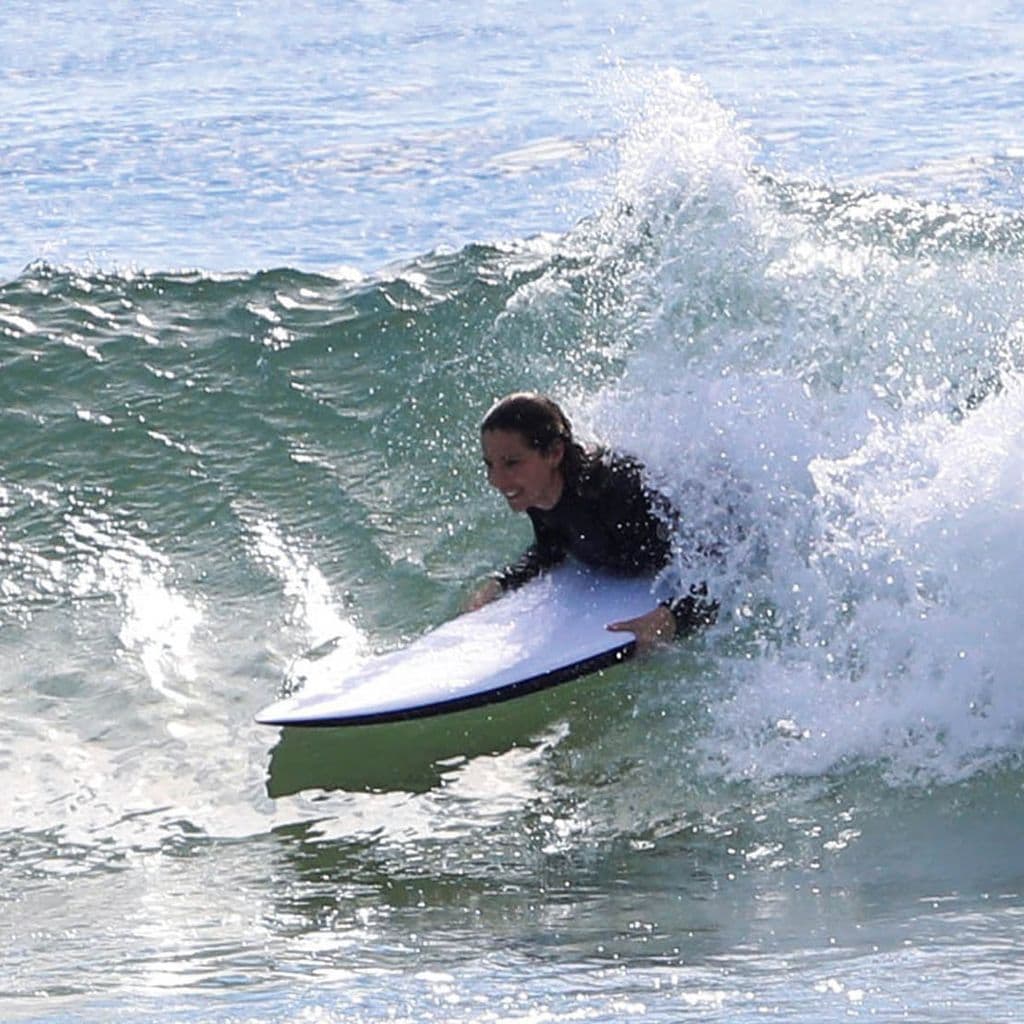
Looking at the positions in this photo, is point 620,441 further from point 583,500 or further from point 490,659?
point 490,659

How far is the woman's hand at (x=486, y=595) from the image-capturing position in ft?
22.8

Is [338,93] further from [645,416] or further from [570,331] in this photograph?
[645,416]

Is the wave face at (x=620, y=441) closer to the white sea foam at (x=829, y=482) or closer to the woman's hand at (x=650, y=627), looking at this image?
the white sea foam at (x=829, y=482)

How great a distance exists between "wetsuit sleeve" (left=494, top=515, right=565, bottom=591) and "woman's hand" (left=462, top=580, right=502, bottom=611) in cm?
2

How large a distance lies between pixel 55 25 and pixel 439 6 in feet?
14.1

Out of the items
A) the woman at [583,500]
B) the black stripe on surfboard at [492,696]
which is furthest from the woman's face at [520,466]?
the black stripe on surfboard at [492,696]

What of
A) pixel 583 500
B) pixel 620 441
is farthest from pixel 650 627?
pixel 620 441

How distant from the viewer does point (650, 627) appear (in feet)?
21.1

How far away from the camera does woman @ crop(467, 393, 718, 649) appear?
247 inches

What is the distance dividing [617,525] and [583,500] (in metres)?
0.18

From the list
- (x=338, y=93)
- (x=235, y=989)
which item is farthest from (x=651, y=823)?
(x=338, y=93)

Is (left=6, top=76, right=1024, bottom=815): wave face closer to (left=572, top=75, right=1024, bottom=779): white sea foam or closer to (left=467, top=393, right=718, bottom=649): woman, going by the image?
(left=572, top=75, right=1024, bottom=779): white sea foam

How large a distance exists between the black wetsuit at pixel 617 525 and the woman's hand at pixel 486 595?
28 centimetres

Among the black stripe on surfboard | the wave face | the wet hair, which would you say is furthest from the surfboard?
the wet hair
